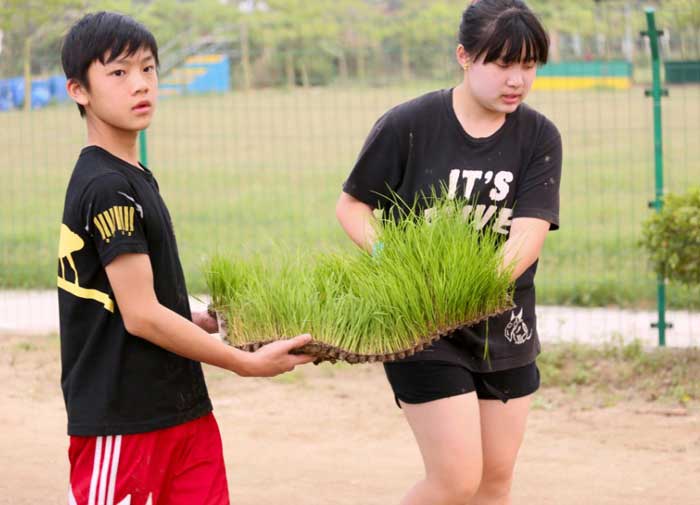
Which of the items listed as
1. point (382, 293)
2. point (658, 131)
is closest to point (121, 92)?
point (382, 293)

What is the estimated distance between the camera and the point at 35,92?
41.3 ft

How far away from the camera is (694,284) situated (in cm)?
704

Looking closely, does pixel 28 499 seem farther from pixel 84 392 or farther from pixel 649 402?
pixel 649 402

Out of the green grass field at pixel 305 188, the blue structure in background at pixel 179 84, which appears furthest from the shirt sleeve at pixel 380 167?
the blue structure in background at pixel 179 84

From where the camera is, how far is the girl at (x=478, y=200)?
3.46m

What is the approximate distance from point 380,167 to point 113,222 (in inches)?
43.2

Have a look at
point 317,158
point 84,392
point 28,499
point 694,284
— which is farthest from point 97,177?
point 317,158

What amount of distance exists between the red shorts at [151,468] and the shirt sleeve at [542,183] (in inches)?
48.4

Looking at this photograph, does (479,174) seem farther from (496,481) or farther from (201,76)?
(201,76)

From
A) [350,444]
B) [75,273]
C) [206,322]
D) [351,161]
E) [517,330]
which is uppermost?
[75,273]

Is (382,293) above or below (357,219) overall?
below

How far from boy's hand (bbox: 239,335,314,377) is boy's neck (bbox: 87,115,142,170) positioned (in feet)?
2.14

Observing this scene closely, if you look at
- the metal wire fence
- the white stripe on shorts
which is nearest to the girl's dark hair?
the white stripe on shorts

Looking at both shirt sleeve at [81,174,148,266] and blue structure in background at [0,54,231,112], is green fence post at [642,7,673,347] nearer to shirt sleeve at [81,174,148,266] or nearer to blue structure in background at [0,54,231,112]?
shirt sleeve at [81,174,148,266]
